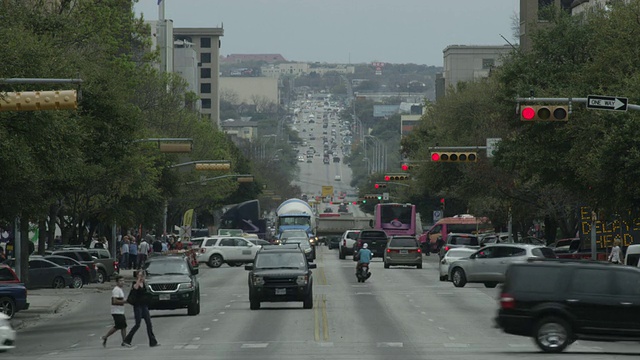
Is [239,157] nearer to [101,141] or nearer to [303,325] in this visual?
[101,141]

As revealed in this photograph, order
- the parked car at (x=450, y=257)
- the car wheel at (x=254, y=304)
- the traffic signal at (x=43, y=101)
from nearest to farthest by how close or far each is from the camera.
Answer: the traffic signal at (x=43, y=101) → the car wheel at (x=254, y=304) → the parked car at (x=450, y=257)

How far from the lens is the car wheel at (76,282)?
52819 millimetres

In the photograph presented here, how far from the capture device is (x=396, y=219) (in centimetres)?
9594

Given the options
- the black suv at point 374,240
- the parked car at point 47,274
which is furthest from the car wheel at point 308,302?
the black suv at point 374,240

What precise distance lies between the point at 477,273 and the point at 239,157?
91.0 metres

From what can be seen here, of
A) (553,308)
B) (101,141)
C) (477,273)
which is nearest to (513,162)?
(477,273)

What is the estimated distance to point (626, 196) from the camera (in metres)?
41.2

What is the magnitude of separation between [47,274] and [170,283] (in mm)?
17748

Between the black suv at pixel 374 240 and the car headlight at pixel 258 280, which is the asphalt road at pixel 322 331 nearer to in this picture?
the car headlight at pixel 258 280

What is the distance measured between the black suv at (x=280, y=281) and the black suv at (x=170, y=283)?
1.97 m

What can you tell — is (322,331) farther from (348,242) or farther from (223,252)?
(348,242)

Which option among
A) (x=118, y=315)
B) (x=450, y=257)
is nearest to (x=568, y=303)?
(x=118, y=315)

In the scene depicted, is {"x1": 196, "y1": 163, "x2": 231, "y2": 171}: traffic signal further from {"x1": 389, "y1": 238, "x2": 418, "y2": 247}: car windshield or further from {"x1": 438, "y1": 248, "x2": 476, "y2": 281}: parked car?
{"x1": 438, "y1": 248, "x2": 476, "y2": 281}: parked car

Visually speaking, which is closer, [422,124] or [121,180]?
[121,180]
